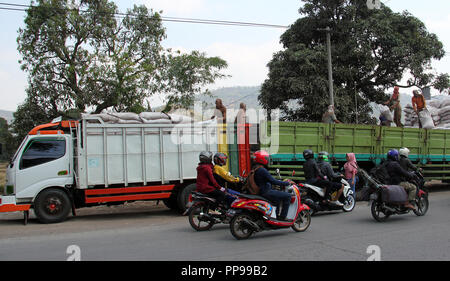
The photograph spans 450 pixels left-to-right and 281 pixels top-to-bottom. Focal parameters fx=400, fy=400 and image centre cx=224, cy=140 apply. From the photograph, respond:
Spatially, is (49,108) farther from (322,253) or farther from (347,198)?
(322,253)

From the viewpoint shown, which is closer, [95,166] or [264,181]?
[264,181]

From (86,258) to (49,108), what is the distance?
37.5 ft

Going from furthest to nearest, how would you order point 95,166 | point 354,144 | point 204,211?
point 354,144 < point 95,166 < point 204,211

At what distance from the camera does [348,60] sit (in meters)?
20.7

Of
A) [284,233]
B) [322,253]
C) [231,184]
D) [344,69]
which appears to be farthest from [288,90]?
[322,253]

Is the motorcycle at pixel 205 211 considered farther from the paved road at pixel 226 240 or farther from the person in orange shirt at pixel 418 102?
the person in orange shirt at pixel 418 102

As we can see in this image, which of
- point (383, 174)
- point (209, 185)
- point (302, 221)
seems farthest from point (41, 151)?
point (383, 174)

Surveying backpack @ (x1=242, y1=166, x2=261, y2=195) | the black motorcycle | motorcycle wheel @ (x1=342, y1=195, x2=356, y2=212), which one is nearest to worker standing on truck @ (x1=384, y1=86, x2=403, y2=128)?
motorcycle wheel @ (x1=342, y1=195, x2=356, y2=212)

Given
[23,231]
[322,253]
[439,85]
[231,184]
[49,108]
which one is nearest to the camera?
[322,253]

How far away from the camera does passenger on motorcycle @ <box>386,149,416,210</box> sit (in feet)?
27.4

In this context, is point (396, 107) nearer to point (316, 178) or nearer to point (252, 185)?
point (316, 178)

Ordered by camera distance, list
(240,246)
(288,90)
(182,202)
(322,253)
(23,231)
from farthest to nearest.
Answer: (288,90)
(182,202)
(23,231)
(240,246)
(322,253)

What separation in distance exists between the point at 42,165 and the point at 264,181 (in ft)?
17.8

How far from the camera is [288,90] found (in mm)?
19734
